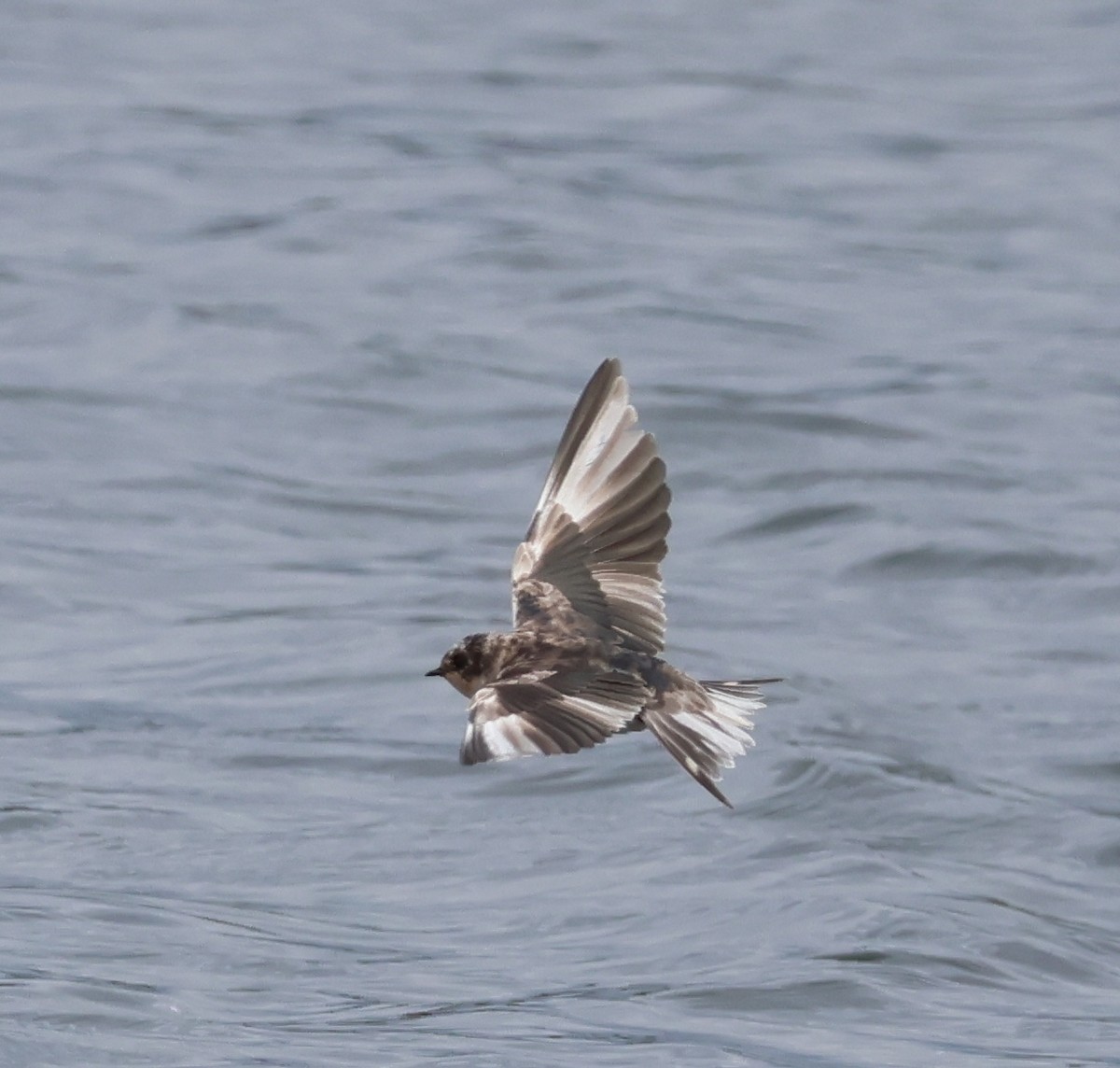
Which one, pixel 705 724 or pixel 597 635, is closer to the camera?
pixel 705 724

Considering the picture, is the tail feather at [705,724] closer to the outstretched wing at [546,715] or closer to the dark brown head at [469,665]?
the outstretched wing at [546,715]

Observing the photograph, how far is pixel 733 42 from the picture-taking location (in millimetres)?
22859

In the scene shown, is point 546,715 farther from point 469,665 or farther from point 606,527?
point 606,527

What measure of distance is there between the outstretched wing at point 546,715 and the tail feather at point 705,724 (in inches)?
5.1

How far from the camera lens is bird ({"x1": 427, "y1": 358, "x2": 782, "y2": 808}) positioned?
16.6ft

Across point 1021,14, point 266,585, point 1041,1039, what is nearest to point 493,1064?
point 1041,1039

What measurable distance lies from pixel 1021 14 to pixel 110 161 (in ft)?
32.2

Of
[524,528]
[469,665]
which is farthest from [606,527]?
[524,528]

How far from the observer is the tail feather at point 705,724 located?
5238 millimetres

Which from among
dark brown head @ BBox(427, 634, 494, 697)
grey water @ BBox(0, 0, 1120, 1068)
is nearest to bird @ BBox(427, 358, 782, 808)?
dark brown head @ BBox(427, 634, 494, 697)

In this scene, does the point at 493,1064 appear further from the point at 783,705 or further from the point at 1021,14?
the point at 1021,14

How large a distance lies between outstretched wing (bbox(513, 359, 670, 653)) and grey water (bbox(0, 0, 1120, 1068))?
133 centimetres

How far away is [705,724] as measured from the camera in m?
5.56

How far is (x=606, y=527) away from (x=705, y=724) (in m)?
0.79
